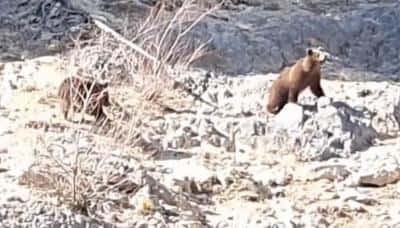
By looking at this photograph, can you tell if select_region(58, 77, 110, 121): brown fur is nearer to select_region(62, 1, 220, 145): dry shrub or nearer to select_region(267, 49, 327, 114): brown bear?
select_region(62, 1, 220, 145): dry shrub

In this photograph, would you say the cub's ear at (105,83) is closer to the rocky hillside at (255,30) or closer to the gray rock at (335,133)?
the gray rock at (335,133)

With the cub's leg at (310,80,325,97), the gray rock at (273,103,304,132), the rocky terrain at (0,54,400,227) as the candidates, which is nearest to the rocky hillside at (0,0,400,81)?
the rocky terrain at (0,54,400,227)

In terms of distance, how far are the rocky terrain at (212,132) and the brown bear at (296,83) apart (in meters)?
0.13

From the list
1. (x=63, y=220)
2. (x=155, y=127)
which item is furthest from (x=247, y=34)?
(x=63, y=220)

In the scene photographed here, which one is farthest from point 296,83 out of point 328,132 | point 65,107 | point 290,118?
point 65,107

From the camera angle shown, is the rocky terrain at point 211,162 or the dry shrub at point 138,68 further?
the dry shrub at point 138,68

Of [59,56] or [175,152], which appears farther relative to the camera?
[59,56]

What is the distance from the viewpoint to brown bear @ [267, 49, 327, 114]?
804 centimetres

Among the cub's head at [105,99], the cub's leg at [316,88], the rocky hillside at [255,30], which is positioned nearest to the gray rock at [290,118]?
the cub's leg at [316,88]

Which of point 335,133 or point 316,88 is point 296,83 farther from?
point 335,133

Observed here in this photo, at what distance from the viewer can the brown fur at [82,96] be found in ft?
22.4

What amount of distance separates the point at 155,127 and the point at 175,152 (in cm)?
49

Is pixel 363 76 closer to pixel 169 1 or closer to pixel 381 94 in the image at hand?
pixel 381 94

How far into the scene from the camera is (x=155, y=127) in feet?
25.0
